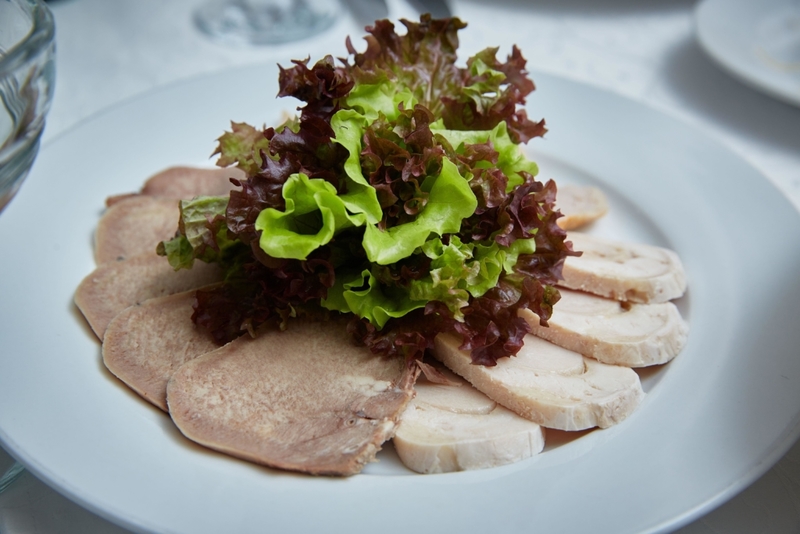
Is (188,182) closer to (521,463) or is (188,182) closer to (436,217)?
(436,217)

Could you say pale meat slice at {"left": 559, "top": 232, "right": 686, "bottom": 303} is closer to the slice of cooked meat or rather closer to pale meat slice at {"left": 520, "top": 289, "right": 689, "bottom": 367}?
pale meat slice at {"left": 520, "top": 289, "right": 689, "bottom": 367}

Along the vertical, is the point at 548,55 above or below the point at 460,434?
above

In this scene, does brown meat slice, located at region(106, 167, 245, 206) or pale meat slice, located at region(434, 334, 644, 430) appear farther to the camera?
brown meat slice, located at region(106, 167, 245, 206)

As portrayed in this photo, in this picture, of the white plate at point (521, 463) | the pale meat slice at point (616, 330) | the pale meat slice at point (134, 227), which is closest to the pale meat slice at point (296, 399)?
the white plate at point (521, 463)

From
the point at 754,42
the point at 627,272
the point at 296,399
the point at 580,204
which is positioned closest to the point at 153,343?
the point at 296,399

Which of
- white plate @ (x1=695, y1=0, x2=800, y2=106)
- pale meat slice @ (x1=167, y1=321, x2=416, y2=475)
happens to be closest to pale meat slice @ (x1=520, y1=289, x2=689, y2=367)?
pale meat slice @ (x1=167, y1=321, x2=416, y2=475)

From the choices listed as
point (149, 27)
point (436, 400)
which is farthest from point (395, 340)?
point (149, 27)

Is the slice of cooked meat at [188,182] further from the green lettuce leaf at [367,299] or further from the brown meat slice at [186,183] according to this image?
the green lettuce leaf at [367,299]

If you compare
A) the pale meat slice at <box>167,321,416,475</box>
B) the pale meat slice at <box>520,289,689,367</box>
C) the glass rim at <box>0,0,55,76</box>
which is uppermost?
the glass rim at <box>0,0,55,76</box>
